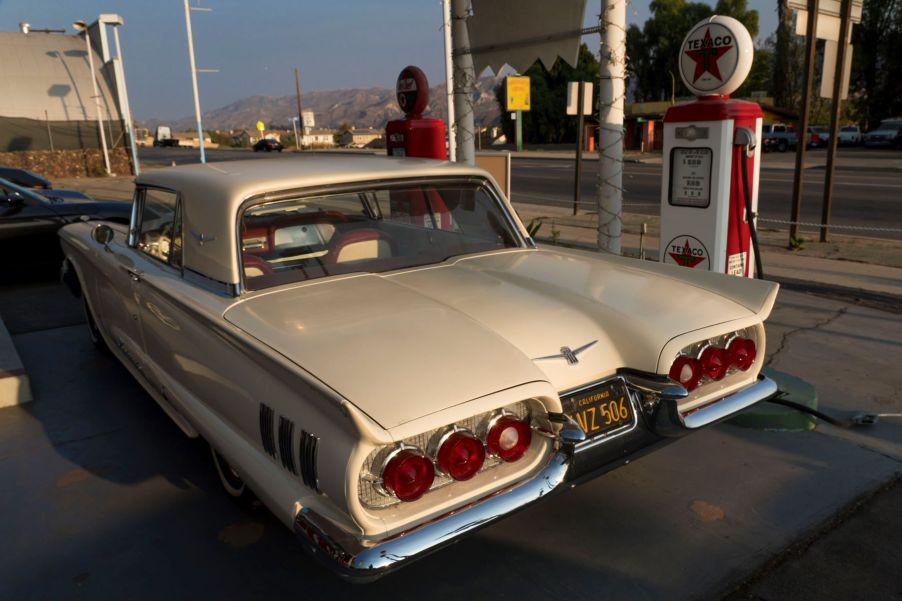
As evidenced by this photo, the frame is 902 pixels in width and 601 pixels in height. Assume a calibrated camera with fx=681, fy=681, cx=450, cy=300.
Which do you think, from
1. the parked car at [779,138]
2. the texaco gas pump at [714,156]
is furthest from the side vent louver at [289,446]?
the parked car at [779,138]

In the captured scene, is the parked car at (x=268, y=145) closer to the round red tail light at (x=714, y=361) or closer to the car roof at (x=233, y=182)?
the car roof at (x=233, y=182)

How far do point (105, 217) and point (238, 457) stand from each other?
21.9ft

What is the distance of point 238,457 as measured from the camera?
8.43 ft

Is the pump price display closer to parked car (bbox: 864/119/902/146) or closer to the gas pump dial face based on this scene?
the gas pump dial face

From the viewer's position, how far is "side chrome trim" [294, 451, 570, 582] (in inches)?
77.3

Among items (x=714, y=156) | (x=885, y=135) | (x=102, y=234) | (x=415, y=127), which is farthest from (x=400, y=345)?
(x=885, y=135)

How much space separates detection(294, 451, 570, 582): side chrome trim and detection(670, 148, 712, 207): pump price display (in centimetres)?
315

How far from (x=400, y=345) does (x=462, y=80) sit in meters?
5.52

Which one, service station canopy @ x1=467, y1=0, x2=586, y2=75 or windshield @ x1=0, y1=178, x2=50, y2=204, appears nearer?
service station canopy @ x1=467, y1=0, x2=586, y2=75

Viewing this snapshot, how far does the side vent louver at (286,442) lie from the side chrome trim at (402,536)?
6.7 inches

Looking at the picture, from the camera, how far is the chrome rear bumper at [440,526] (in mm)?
1969

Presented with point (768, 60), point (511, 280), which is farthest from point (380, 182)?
point (768, 60)

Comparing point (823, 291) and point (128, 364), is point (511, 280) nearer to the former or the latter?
point (128, 364)

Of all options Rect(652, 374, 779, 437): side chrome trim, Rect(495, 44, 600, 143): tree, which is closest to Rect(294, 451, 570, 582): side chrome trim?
Rect(652, 374, 779, 437): side chrome trim
